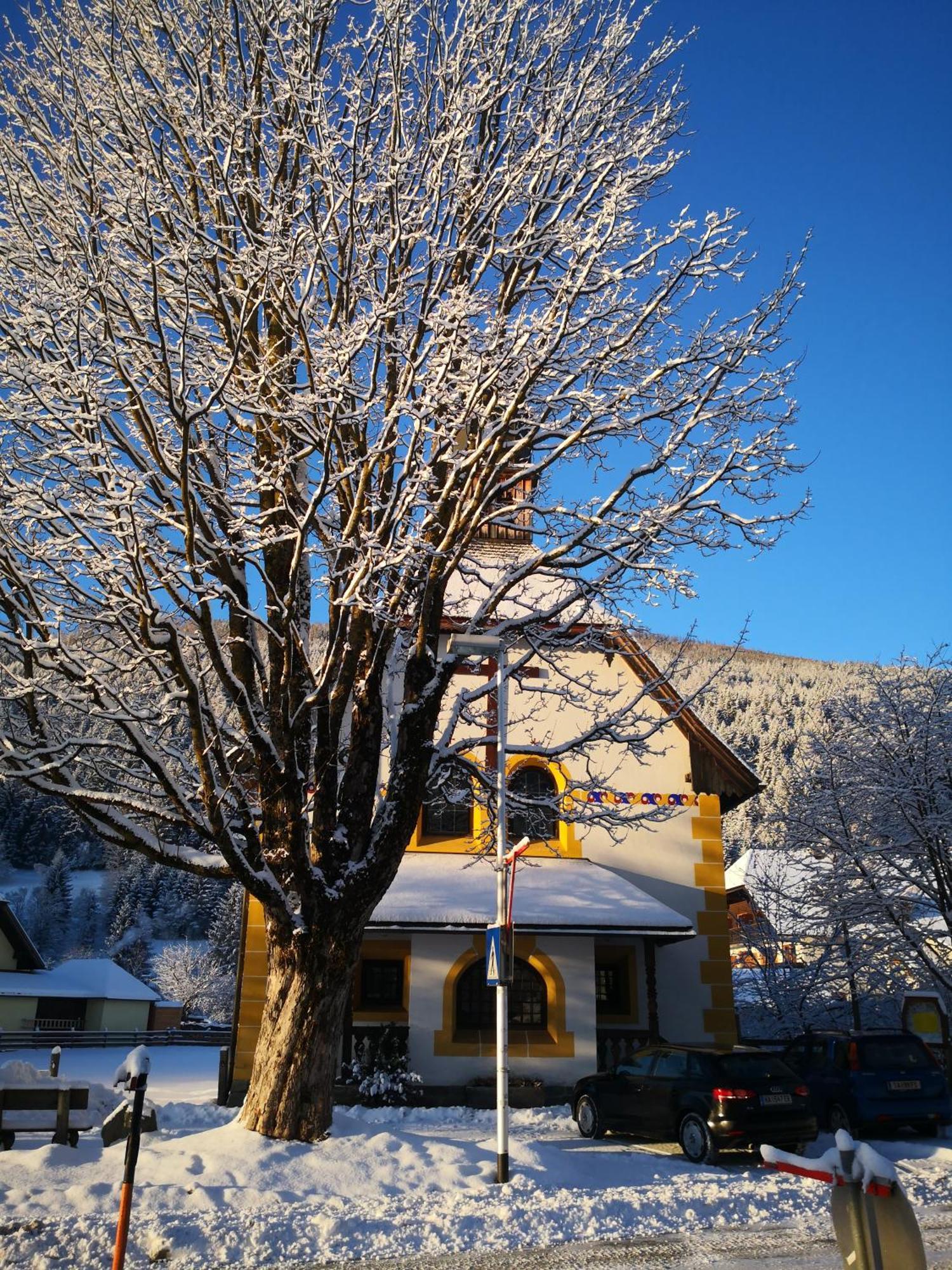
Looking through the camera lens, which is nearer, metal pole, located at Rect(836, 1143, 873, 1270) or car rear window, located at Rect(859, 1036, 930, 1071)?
metal pole, located at Rect(836, 1143, 873, 1270)

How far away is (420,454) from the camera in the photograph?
11.1 meters

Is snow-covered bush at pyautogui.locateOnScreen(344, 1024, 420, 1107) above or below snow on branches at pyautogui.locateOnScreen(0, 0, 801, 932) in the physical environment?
below

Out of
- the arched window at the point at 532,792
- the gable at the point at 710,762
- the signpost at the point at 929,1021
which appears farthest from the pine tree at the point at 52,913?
the signpost at the point at 929,1021

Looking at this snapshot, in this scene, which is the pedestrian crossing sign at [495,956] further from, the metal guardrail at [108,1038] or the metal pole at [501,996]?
the metal guardrail at [108,1038]

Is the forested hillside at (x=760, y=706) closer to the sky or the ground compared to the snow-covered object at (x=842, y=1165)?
closer to the sky

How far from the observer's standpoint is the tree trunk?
375 inches

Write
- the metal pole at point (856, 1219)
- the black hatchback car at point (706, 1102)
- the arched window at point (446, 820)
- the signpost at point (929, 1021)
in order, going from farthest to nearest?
1. the arched window at point (446, 820)
2. the signpost at point (929, 1021)
3. the black hatchback car at point (706, 1102)
4. the metal pole at point (856, 1219)

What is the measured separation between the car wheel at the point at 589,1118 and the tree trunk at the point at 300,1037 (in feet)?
16.1

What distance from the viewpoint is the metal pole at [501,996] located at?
9.10m

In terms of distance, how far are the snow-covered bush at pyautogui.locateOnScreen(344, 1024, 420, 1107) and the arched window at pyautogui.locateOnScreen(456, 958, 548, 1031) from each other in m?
1.37

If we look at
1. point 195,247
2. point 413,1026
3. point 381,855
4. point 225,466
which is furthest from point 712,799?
point 195,247

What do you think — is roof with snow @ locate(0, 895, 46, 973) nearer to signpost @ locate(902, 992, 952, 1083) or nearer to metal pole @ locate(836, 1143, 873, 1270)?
signpost @ locate(902, 992, 952, 1083)

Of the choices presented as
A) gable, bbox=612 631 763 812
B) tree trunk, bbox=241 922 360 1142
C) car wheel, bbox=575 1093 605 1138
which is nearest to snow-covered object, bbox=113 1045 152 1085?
tree trunk, bbox=241 922 360 1142

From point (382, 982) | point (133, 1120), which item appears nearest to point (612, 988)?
point (382, 982)
